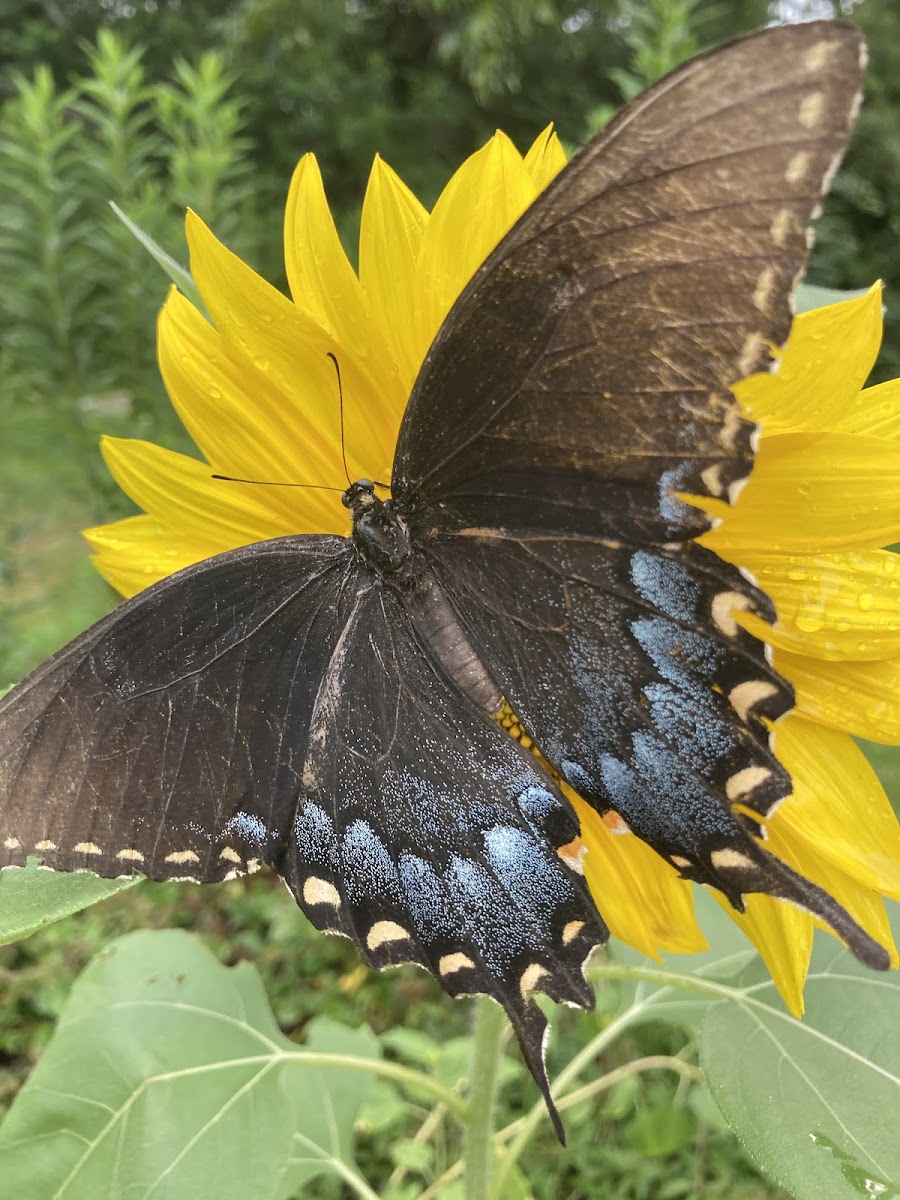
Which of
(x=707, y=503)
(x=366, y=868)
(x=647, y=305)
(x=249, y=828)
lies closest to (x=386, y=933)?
(x=366, y=868)

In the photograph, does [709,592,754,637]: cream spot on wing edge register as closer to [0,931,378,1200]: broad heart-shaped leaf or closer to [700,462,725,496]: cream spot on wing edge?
[700,462,725,496]: cream spot on wing edge

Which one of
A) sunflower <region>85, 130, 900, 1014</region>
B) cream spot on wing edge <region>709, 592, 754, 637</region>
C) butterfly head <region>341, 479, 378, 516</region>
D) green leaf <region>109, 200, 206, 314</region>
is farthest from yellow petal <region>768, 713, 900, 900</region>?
green leaf <region>109, 200, 206, 314</region>

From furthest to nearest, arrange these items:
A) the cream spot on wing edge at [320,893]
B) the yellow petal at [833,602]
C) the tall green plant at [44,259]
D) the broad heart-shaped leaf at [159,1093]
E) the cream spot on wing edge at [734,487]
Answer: the tall green plant at [44,259], the broad heart-shaped leaf at [159,1093], the cream spot on wing edge at [320,893], the yellow petal at [833,602], the cream spot on wing edge at [734,487]

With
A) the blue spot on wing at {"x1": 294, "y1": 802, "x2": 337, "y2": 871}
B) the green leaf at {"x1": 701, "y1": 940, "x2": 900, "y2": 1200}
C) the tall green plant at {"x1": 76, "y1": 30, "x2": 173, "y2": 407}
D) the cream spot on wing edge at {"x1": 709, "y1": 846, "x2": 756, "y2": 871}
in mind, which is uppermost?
the tall green plant at {"x1": 76, "y1": 30, "x2": 173, "y2": 407}

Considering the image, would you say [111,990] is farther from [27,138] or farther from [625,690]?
[27,138]

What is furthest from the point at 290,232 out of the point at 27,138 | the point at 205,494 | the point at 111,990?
the point at 27,138

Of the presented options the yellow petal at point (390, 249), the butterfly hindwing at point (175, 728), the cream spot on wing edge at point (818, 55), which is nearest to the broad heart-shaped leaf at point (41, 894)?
the butterfly hindwing at point (175, 728)

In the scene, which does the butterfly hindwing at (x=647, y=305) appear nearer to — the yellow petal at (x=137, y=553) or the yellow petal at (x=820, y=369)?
the yellow petal at (x=820, y=369)
